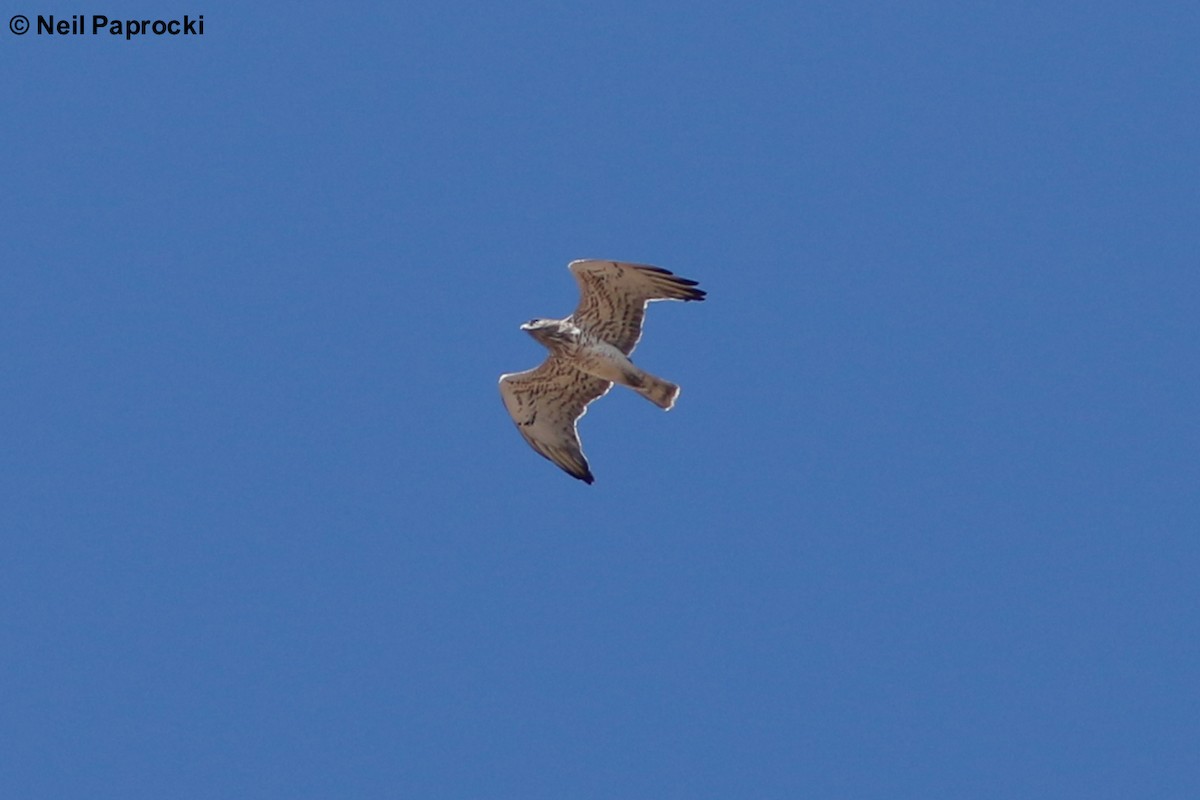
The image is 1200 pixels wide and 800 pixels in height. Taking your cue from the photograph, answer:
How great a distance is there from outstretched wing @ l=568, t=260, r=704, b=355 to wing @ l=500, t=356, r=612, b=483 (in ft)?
2.53

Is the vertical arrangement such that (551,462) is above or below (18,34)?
below

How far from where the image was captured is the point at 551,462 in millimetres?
18016

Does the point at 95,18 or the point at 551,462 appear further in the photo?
the point at 95,18

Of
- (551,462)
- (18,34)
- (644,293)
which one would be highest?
(18,34)

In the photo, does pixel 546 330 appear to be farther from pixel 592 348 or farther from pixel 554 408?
pixel 554 408

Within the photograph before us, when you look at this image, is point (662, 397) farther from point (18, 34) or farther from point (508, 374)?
point (18, 34)

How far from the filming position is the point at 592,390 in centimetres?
1789

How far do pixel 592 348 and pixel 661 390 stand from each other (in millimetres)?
912

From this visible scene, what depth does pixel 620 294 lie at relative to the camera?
17.1m

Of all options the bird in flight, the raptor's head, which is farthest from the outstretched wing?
the raptor's head

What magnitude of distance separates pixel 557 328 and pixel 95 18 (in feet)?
30.9

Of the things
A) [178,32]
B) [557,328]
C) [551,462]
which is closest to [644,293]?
[557,328]

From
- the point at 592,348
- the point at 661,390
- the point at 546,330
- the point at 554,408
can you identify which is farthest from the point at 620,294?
the point at 554,408

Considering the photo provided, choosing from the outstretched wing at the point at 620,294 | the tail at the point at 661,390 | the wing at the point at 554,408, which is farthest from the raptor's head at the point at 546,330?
the tail at the point at 661,390
